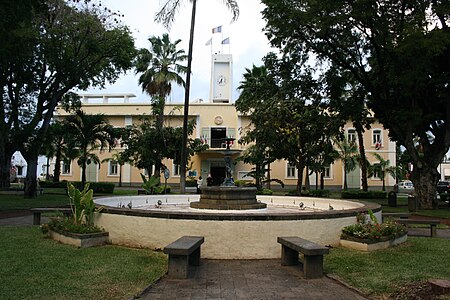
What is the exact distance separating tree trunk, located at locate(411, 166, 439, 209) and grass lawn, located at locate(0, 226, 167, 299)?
18.6 metres

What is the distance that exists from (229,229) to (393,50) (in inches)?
567

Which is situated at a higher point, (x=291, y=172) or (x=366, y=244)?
(x=291, y=172)

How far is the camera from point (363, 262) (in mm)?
7504

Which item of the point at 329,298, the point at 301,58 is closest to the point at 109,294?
the point at 329,298

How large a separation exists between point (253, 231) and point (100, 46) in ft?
61.5

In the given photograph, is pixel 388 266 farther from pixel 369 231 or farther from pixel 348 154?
pixel 348 154

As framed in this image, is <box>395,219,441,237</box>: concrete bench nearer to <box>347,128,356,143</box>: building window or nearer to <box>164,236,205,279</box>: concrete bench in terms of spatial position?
<box>164,236,205,279</box>: concrete bench

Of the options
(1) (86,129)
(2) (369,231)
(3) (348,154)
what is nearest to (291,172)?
(3) (348,154)

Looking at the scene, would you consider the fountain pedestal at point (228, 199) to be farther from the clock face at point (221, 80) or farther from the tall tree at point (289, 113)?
the clock face at point (221, 80)

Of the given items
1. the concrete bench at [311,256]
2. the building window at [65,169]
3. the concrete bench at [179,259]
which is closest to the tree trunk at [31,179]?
the building window at [65,169]

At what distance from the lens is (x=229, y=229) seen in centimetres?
810

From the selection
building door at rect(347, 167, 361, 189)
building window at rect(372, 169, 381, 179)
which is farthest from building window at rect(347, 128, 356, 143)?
building window at rect(372, 169, 381, 179)

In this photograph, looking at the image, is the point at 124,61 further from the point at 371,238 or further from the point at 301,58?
the point at 371,238

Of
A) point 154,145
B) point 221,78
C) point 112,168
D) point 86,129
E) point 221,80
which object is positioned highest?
point 221,78
